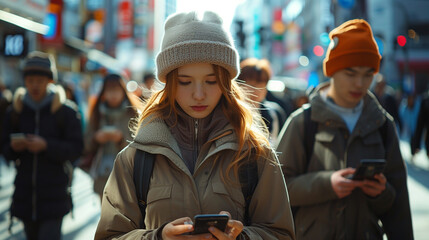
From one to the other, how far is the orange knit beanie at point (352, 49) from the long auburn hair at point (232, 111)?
1.11m

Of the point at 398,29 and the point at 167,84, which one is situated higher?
the point at 398,29

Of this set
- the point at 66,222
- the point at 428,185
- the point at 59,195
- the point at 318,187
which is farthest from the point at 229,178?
the point at 428,185

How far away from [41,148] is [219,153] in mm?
2798

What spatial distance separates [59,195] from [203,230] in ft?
10.2

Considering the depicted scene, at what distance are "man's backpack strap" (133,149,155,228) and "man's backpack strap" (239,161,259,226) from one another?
413mm

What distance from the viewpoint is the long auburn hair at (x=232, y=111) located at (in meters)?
2.26

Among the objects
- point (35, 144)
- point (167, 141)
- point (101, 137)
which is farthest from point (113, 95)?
point (167, 141)

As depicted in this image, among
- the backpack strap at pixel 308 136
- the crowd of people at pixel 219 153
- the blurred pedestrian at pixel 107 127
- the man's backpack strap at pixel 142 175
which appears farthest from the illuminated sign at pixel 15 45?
the man's backpack strap at pixel 142 175

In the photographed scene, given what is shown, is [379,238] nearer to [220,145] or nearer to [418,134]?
[220,145]

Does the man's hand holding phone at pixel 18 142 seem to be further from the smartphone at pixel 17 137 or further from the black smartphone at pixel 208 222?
the black smartphone at pixel 208 222

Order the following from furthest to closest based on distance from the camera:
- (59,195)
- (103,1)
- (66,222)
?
(103,1), (66,222), (59,195)

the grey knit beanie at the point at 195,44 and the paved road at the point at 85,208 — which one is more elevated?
the grey knit beanie at the point at 195,44

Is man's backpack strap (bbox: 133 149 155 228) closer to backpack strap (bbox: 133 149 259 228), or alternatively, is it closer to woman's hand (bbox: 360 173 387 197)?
backpack strap (bbox: 133 149 259 228)

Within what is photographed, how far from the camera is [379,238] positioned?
3.09m
